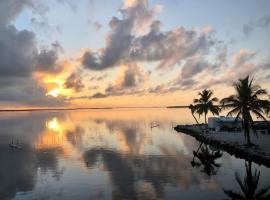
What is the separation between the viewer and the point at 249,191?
37.5 meters

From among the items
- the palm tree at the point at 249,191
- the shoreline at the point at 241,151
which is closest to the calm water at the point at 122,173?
the palm tree at the point at 249,191

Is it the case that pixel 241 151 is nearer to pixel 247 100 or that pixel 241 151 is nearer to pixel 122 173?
pixel 247 100

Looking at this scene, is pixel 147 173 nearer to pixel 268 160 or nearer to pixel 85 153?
pixel 268 160

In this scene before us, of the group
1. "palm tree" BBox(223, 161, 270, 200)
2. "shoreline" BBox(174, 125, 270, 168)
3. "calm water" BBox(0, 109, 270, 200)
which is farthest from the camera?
"shoreline" BBox(174, 125, 270, 168)

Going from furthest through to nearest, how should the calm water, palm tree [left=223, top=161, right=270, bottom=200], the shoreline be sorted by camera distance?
the shoreline, the calm water, palm tree [left=223, top=161, right=270, bottom=200]

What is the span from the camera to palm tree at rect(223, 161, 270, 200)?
35.3 meters

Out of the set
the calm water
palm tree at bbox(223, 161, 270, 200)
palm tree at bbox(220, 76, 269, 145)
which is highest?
palm tree at bbox(220, 76, 269, 145)

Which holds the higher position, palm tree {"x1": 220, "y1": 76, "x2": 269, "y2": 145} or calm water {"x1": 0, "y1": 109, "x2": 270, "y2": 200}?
palm tree {"x1": 220, "y1": 76, "x2": 269, "y2": 145}

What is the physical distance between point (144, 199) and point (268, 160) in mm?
24536

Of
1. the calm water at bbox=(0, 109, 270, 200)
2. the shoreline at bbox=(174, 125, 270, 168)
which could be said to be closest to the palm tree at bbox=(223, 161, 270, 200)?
the calm water at bbox=(0, 109, 270, 200)

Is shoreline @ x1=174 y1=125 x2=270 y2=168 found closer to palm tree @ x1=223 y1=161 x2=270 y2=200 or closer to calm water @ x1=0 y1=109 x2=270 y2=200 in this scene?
calm water @ x1=0 y1=109 x2=270 y2=200

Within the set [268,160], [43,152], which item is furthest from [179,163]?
[43,152]

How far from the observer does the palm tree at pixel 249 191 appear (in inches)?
1389

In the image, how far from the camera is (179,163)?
5622 cm
